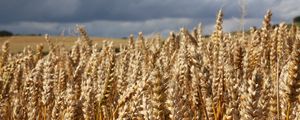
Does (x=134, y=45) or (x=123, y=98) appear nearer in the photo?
(x=123, y=98)

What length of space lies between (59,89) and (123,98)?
1.44 metres

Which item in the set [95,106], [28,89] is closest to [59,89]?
[28,89]

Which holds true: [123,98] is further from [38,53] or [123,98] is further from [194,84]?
[38,53]

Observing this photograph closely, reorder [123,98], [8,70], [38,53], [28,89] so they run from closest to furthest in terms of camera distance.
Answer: [123,98], [28,89], [8,70], [38,53]

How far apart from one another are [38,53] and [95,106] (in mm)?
4186

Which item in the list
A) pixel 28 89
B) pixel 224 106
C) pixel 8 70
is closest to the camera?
pixel 224 106

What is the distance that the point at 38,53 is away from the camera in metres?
6.45

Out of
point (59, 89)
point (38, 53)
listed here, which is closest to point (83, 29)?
point (38, 53)

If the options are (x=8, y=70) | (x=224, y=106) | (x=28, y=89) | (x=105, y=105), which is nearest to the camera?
(x=224, y=106)

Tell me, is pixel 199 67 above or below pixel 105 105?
above

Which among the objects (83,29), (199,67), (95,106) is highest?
(83,29)

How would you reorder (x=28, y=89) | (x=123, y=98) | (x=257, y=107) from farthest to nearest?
1. (x=28, y=89)
2. (x=123, y=98)
3. (x=257, y=107)

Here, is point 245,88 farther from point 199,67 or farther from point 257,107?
point 199,67

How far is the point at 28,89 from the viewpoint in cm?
325
